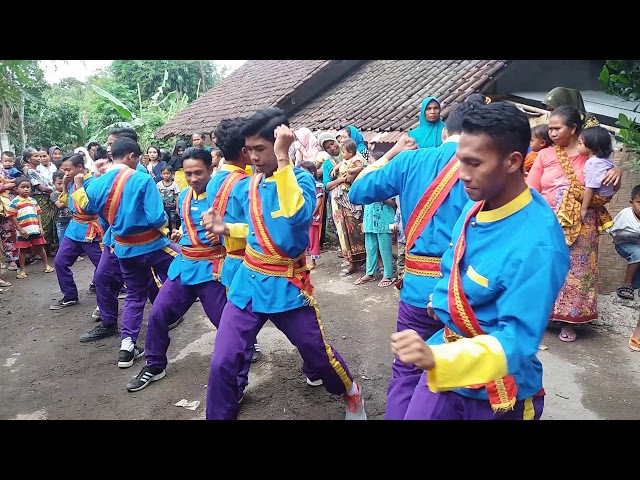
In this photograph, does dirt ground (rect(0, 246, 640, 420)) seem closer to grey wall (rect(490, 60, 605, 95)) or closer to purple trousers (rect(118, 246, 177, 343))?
purple trousers (rect(118, 246, 177, 343))

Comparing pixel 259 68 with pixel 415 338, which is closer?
pixel 415 338

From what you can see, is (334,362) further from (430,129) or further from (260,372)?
(430,129)

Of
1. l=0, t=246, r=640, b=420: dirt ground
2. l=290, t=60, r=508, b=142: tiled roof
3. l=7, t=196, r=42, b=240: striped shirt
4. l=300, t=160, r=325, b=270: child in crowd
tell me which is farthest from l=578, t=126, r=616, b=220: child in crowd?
l=7, t=196, r=42, b=240: striped shirt

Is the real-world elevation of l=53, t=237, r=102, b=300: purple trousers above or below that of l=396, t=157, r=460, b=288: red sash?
below

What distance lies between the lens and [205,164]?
3773 millimetres

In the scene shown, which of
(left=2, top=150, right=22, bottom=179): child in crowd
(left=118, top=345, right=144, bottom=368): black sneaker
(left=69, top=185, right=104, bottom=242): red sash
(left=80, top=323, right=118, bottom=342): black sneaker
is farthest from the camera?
(left=2, top=150, right=22, bottom=179): child in crowd

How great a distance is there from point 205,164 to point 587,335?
379cm

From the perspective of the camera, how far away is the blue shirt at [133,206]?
4.14 m

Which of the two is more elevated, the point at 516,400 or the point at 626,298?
the point at 516,400

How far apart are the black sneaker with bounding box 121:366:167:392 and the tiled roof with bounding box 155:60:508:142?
4.72m

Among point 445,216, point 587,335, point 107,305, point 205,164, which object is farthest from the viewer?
point 107,305

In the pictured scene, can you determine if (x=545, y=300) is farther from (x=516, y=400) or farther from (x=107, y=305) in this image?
(x=107, y=305)

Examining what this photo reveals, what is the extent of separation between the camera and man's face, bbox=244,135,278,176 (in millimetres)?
2750
